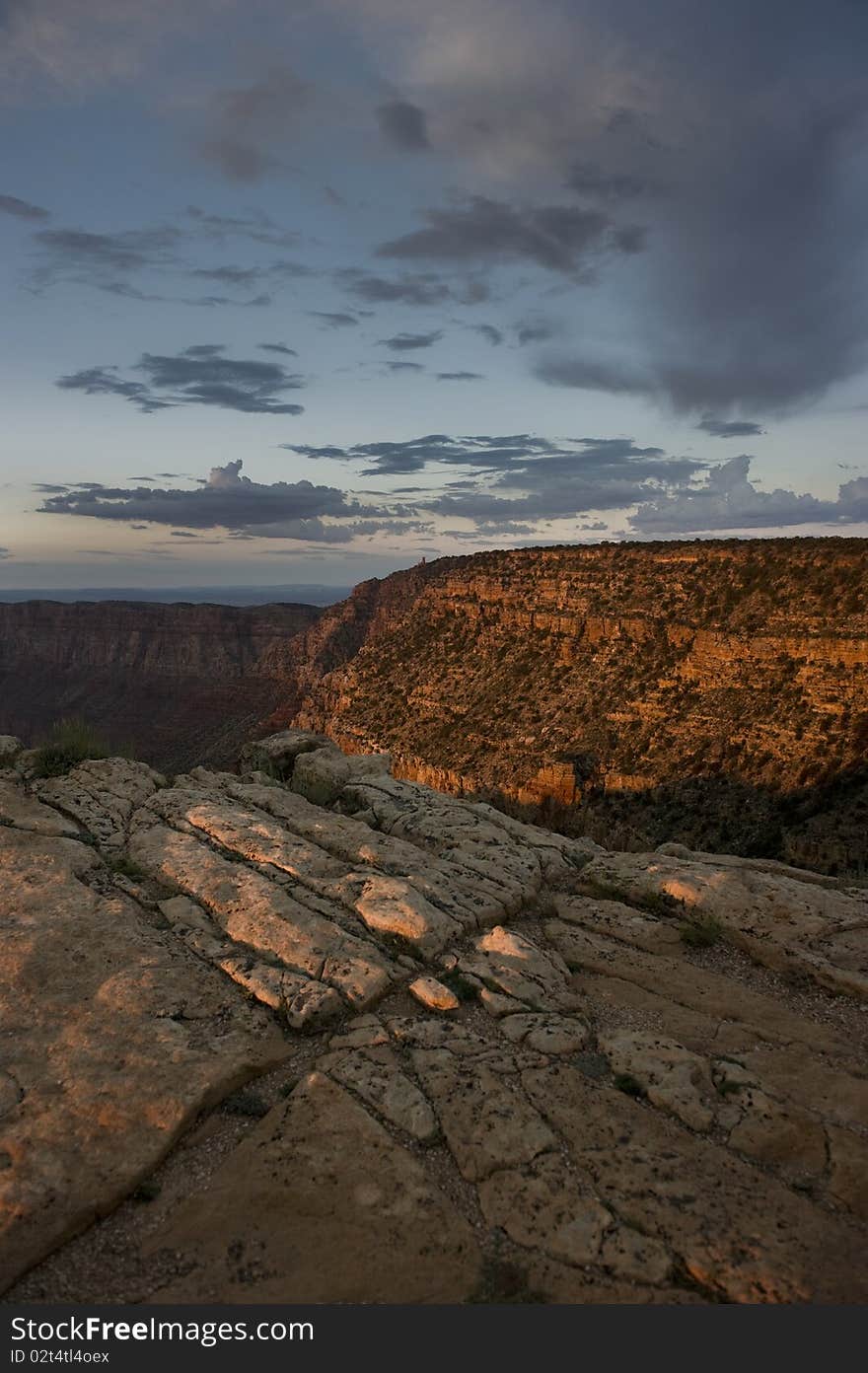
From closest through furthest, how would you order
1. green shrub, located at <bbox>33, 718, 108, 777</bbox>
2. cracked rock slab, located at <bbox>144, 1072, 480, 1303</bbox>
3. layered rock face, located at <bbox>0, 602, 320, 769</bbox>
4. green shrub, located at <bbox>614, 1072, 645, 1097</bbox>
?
cracked rock slab, located at <bbox>144, 1072, 480, 1303</bbox>
green shrub, located at <bbox>614, 1072, 645, 1097</bbox>
green shrub, located at <bbox>33, 718, 108, 777</bbox>
layered rock face, located at <bbox>0, 602, 320, 769</bbox>

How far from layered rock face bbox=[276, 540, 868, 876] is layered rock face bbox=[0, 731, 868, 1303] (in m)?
23.1

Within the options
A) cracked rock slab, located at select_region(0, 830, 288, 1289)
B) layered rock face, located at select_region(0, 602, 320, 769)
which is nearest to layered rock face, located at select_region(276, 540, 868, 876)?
cracked rock slab, located at select_region(0, 830, 288, 1289)

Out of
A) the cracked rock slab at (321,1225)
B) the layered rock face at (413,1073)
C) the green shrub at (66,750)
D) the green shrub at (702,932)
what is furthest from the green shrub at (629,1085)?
the green shrub at (66,750)

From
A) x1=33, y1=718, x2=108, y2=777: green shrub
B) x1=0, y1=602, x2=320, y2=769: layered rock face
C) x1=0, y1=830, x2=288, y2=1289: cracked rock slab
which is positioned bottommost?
x1=0, y1=602, x2=320, y2=769: layered rock face

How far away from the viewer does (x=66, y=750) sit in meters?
14.8

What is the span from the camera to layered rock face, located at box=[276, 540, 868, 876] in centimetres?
4294

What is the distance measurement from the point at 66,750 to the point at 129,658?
546 ft

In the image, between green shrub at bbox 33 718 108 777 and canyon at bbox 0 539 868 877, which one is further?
canyon at bbox 0 539 868 877

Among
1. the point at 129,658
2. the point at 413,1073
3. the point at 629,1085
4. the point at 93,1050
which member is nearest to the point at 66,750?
the point at 93,1050

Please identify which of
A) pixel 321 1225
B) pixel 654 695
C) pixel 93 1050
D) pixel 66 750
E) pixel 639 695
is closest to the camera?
pixel 321 1225

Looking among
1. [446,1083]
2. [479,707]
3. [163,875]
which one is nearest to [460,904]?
[446,1083]

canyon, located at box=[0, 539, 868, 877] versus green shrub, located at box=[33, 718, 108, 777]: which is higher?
green shrub, located at box=[33, 718, 108, 777]

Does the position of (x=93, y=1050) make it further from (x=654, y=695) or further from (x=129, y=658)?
(x=129, y=658)

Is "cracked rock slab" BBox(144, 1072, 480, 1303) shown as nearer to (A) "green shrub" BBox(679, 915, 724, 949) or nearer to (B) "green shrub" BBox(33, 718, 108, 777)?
(A) "green shrub" BBox(679, 915, 724, 949)
